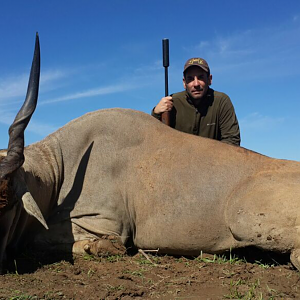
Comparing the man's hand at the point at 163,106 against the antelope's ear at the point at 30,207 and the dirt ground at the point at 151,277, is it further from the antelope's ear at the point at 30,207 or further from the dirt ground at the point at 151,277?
the antelope's ear at the point at 30,207

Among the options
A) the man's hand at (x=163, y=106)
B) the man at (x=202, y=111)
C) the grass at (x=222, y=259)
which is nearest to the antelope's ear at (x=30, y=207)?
the grass at (x=222, y=259)

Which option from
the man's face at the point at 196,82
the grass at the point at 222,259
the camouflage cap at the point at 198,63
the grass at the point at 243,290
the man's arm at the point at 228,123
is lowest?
the grass at the point at 243,290

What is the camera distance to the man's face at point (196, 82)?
704cm

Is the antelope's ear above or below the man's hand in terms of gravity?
below

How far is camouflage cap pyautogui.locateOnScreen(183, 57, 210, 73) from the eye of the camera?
7.06 metres

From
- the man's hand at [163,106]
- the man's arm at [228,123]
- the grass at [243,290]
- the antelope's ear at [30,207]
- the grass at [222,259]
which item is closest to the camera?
the grass at [243,290]

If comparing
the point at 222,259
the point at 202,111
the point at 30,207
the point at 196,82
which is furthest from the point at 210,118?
the point at 30,207

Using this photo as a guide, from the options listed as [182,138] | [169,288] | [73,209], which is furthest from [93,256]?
[182,138]

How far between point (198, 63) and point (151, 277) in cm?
405

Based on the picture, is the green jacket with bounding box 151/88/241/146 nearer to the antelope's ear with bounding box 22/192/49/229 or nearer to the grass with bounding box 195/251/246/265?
the grass with bounding box 195/251/246/265

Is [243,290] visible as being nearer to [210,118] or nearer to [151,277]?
[151,277]

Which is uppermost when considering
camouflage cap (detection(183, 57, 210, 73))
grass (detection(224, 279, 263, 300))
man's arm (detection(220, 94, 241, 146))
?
camouflage cap (detection(183, 57, 210, 73))

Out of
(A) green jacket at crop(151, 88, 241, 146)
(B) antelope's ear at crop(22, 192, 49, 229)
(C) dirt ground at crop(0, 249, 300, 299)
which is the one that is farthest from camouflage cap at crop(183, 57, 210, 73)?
(B) antelope's ear at crop(22, 192, 49, 229)

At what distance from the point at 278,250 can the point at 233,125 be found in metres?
3.05
